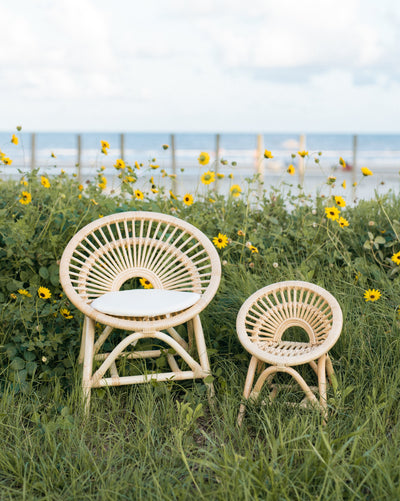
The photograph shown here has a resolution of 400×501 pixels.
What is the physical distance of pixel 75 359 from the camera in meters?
2.47

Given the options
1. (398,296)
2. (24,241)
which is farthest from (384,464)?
(24,241)

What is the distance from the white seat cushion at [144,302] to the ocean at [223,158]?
1.07 metres

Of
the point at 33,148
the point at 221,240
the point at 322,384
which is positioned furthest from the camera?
the point at 33,148

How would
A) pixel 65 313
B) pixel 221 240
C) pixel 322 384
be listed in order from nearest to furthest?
pixel 322 384, pixel 65 313, pixel 221 240

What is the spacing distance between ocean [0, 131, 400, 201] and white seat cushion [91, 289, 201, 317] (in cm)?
107

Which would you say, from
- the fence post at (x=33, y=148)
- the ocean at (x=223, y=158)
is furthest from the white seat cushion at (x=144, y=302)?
the fence post at (x=33, y=148)

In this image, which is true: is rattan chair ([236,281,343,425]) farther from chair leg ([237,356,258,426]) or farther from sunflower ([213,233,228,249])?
sunflower ([213,233,228,249])

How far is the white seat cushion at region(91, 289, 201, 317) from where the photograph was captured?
2049 mm

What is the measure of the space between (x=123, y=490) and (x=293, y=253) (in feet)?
5.67

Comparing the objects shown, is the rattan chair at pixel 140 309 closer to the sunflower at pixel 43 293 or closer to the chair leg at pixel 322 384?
the sunflower at pixel 43 293

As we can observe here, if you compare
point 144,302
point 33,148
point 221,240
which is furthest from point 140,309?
point 33,148

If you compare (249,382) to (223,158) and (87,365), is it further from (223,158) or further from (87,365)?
(223,158)

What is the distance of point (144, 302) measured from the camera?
214 cm

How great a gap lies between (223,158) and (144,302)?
4.16ft
